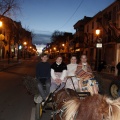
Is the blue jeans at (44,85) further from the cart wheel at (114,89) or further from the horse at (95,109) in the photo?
the cart wheel at (114,89)

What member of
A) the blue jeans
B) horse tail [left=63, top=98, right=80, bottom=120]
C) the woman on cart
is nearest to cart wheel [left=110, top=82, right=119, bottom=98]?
the blue jeans

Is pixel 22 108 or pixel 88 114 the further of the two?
pixel 22 108

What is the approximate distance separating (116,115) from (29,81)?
5.62 metres

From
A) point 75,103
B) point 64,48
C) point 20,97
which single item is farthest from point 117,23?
point 64,48

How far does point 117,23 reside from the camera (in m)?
43.7

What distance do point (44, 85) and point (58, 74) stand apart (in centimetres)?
63

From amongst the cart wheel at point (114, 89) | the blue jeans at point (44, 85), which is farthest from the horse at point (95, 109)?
the cart wheel at point (114, 89)

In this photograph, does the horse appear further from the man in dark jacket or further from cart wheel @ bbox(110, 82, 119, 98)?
cart wheel @ bbox(110, 82, 119, 98)

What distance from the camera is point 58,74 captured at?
8523mm

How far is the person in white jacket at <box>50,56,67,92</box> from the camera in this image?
27.6 feet

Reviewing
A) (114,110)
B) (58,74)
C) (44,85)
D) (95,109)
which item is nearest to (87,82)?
(58,74)

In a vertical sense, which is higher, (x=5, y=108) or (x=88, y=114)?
(x=88, y=114)

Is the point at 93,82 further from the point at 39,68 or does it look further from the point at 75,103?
the point at 75,103

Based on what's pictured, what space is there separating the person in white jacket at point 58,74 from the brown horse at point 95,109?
524cm
